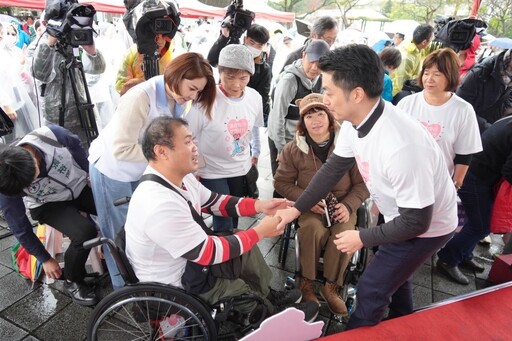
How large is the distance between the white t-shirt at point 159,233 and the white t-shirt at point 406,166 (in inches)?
32.5

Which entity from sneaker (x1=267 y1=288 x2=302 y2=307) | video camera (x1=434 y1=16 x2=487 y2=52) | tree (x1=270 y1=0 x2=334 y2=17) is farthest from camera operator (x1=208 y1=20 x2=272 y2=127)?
tree (x1=270 y1=0 x2=334 y2=17)

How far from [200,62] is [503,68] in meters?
2.54

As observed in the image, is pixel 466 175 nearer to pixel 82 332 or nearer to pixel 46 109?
pixel 82 332

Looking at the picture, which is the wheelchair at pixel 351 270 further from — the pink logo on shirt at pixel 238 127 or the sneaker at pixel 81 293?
the sneaker at pixel 81 293

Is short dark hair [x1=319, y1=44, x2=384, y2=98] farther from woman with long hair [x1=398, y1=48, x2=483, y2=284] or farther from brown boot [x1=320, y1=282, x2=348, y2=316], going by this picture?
brown boot [x1=320, y1=282, x2=348, y2=316]

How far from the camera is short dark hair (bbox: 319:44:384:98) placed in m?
1.26

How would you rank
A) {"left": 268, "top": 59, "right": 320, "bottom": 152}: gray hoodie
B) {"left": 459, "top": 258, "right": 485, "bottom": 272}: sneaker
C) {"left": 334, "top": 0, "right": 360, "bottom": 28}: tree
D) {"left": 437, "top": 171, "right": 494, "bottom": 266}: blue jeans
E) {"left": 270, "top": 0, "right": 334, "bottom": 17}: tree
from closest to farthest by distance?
{"left": 437, "top": 171, "right": 494, "bottom": 266}: blue jeans
{"left": 459, "top": 258, "right": 485, "bottom": 272}: sneaker
{"left": 268, "top": 59, "right": 320, "bottom": 152}: gray hoodie
{"left": 334, "top": 0, "right": 360, "bottom": 28}: tree
{"left": 270, "top": 0, "right": 334, "bottom": 17}: tree

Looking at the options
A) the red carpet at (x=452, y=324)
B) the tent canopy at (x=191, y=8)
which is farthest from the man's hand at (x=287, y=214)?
the tent canopy at (x=191, y=8)

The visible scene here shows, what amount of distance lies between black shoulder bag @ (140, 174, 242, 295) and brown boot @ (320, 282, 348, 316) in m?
0.88

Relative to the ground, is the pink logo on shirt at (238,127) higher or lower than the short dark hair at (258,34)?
lower

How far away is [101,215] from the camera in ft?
6.71

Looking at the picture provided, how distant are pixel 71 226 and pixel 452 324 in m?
2.22

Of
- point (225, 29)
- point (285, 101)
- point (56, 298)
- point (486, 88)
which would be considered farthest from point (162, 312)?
point (486, 88)

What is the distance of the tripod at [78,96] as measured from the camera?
8.54 feet
